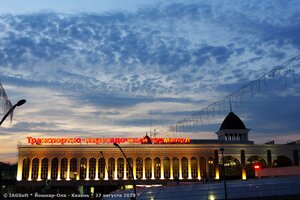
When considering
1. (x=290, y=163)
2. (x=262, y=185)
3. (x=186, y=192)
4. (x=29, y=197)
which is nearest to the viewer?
(x=262, y=185)

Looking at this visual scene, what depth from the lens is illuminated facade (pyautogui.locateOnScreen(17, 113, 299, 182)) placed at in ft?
362

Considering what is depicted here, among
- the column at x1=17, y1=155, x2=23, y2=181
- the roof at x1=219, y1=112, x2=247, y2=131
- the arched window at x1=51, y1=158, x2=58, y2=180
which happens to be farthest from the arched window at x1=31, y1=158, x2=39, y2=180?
the roof at x1=219, y1=112, x2=247, y2=131

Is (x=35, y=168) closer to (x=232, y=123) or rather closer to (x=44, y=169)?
(x=44, y=169)

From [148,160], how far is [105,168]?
41.3 ft

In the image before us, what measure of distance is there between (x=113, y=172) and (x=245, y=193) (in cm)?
5534

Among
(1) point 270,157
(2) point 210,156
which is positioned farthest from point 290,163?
(2) point 210,156

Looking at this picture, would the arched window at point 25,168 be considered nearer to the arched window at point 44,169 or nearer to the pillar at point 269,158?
the arched window at point 44,169

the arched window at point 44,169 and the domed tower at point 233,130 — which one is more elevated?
the domed tower at point 233,130

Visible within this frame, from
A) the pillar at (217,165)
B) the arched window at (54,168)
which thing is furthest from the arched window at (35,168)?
the pillar at (217,165)

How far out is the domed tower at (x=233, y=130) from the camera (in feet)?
429

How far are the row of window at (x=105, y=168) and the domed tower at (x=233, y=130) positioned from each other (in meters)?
18.9

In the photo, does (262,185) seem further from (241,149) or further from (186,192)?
(241,149)

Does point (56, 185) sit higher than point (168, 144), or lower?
lower

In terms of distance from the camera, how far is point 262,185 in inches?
2456
